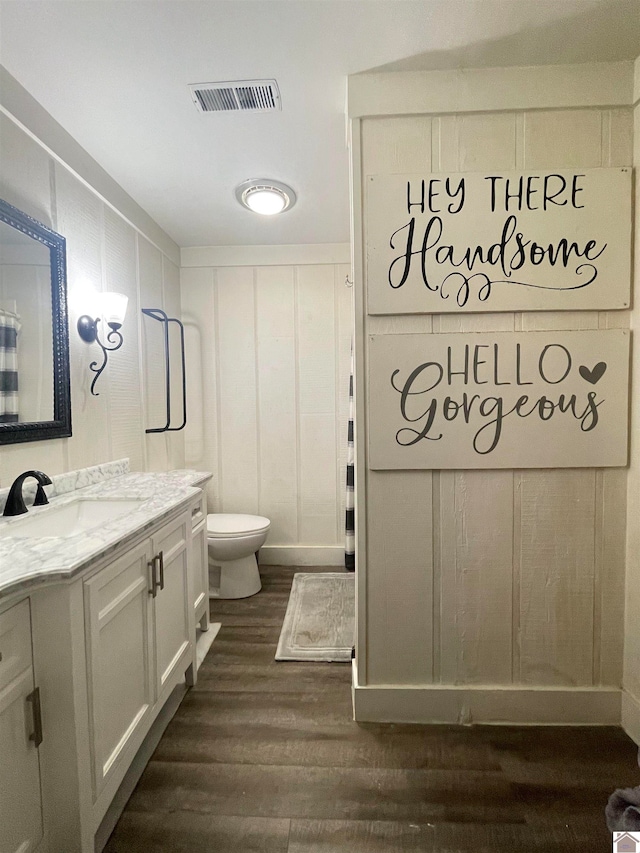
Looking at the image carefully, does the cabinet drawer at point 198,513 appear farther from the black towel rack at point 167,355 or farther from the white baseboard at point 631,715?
the white baseboard at point 631,715

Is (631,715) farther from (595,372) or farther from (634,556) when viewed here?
(595,372)

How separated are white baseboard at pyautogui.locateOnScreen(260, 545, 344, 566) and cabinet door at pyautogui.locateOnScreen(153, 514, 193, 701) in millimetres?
1320

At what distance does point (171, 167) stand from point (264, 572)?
2.41 metres

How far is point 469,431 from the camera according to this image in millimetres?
1451

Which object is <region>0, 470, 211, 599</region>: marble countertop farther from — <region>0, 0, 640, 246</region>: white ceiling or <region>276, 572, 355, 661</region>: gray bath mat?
<region>0, 0, 640, 246</region>: white ceiling

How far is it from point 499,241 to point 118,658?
68.0 inches

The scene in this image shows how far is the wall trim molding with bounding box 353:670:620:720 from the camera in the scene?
1470 mm

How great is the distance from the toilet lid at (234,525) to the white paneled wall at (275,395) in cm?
35

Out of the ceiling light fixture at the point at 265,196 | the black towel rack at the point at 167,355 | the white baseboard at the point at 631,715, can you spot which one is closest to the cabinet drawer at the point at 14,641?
the black towel rack at the point at 167,355

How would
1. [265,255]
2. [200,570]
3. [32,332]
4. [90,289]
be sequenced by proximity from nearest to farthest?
[32,332] → [90,289] → [200,570] → [265,255]

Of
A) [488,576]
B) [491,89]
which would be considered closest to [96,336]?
[491,89]

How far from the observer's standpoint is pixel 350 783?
1.25 m

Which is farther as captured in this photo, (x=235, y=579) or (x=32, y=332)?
(x=235, y=579)

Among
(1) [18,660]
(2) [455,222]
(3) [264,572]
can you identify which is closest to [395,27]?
(2) [455,222]
